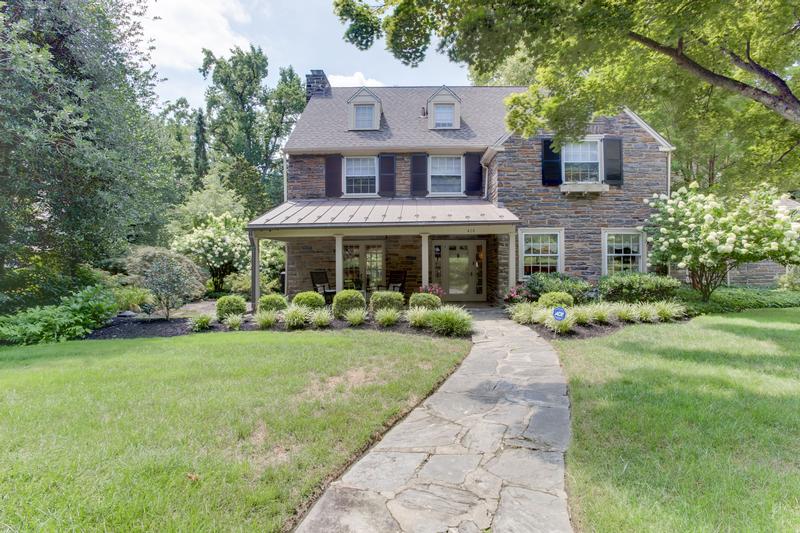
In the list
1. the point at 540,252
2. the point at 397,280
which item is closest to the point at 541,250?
the point at 540,252

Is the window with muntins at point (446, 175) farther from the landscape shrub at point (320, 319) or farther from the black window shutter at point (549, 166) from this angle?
the landscape shrub at point (320, 319)

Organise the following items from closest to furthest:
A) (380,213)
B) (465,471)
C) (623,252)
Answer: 1. (465,471)
2. (380,213)
3. (623,252)

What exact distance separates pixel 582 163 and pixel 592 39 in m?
8.09

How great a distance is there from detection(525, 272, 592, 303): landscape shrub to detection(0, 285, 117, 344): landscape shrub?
1101cm

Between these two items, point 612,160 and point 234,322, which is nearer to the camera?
point 234,322

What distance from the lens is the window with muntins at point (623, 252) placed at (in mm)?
12078

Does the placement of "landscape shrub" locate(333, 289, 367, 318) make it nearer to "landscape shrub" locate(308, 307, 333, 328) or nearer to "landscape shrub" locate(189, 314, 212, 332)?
"landscape shrub" locate(308, 307, 333, 328)

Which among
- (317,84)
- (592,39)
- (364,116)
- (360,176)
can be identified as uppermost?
(317,84)

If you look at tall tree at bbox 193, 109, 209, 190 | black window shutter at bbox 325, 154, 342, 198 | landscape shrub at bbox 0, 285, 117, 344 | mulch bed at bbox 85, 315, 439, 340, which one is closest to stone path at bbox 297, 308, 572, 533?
mulch bed at bbox 85, 315, 439, 340

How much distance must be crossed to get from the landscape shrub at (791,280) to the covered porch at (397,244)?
34.2ft

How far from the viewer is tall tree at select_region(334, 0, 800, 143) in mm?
4496

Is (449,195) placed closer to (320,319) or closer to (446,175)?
(446,175)

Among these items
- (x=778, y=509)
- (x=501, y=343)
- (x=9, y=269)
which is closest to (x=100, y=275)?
(x=9, y=269)

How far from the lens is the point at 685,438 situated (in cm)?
328
